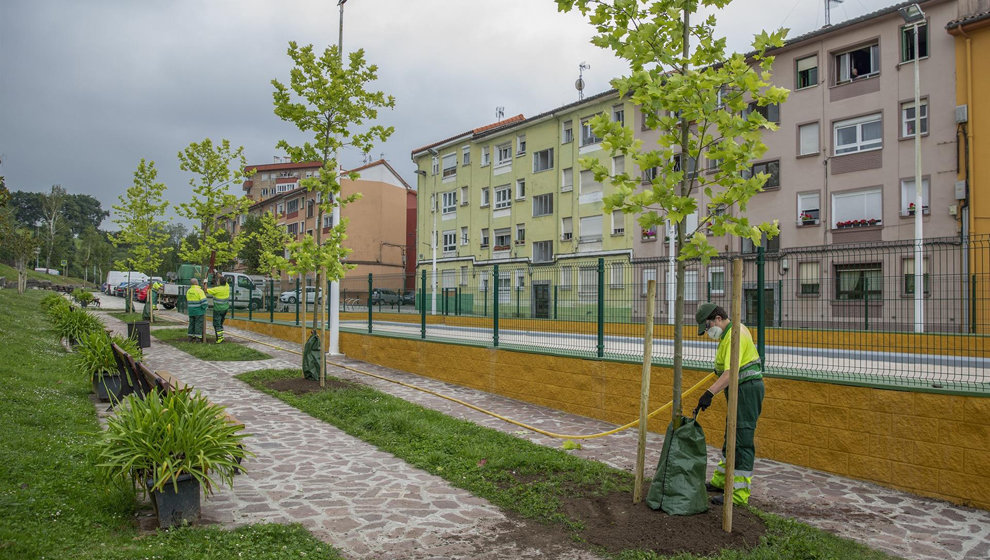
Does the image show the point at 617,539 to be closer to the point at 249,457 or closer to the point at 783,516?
the point at 783,516

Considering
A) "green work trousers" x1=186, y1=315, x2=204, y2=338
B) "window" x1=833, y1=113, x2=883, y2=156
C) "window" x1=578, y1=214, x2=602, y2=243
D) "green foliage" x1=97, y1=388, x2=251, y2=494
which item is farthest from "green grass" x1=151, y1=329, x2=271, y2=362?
"window" x1=833, y1=113, x2=883, y2=156

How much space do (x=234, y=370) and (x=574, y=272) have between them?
7.70m

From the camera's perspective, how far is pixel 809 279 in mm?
7156

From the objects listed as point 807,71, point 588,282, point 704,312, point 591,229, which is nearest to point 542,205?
point 591,229

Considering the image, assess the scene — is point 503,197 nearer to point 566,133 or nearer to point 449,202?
point 449,202

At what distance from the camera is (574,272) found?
9844 millimetres

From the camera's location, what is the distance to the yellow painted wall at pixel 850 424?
18.2 feet

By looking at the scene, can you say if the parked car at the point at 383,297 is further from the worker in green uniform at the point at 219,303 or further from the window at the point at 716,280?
the window at the point at 716,280

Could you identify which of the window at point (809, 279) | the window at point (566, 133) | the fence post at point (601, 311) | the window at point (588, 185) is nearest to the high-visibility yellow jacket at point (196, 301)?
the fence post at point (601, 311)

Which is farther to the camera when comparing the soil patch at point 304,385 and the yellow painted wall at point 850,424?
the soil patch at point 304,385

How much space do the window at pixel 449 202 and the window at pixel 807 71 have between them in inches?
992

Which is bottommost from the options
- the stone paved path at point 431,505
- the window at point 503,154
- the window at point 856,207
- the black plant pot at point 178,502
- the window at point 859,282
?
the stone paved path at point 431,505

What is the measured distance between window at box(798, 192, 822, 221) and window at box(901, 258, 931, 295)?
69.4 feet

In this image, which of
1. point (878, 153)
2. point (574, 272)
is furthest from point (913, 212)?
point (574, 272)
